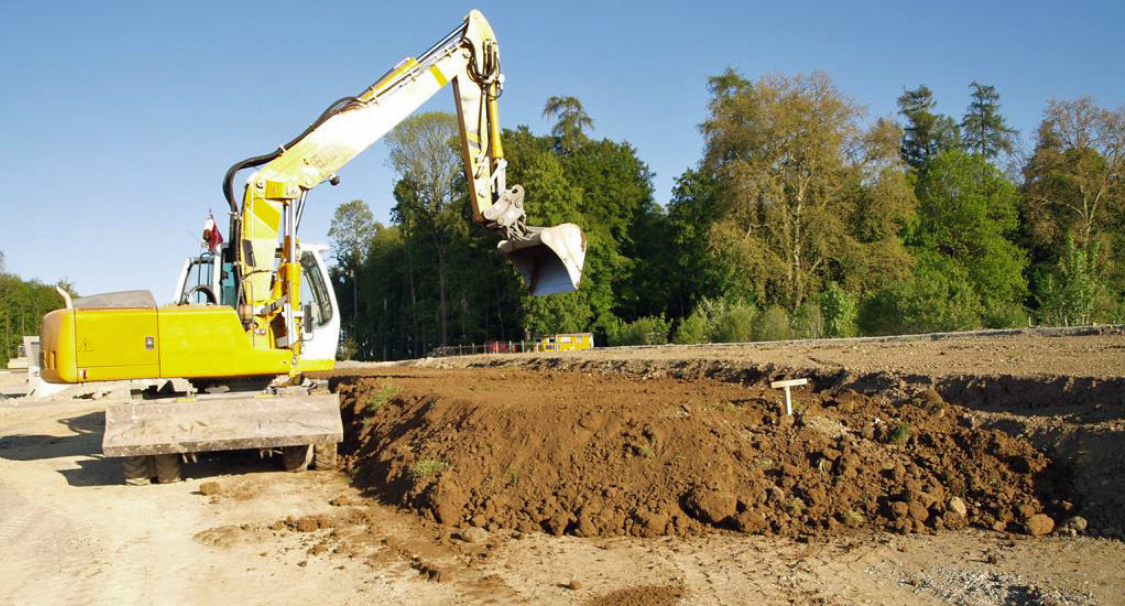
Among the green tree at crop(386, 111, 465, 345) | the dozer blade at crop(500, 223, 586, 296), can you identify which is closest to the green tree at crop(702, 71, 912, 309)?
the green tree at crop(386, 111, 465, 345)

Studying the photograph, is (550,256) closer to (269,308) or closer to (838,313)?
(269,308)

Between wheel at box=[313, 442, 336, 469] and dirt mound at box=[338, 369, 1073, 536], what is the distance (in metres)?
0.84

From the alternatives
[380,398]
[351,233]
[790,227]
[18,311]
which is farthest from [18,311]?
[380,398]

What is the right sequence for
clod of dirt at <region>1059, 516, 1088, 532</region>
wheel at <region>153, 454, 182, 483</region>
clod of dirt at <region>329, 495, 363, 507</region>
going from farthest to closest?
→ 1. wheel at <region>153, 454, 182, 483</region>
2. clod of dirt at <region>329, 495, 363, 507</region>
3. clod of dirt at <region>1059, 516, 1088, 532</region>

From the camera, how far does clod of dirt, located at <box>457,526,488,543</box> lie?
23.5ft

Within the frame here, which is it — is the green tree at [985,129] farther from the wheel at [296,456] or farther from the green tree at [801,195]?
the wheel at [296,456]

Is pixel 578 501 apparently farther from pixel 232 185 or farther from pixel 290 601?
Result: pixel 232 185

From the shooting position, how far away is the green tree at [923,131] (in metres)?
57.9

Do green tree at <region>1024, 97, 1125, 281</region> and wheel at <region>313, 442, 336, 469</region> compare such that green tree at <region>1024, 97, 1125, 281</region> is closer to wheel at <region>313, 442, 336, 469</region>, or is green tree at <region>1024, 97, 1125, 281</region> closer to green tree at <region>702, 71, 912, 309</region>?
green tree at <region>702, 71, 912, 309</region>

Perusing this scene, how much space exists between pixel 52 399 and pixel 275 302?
17731 millimetres

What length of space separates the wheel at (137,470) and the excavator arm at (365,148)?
6.76ft

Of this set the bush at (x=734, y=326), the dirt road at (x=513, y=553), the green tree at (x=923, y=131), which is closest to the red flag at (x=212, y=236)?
the dirt road at (x=513, y=553)

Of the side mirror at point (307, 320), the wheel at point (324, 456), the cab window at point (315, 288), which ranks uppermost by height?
the cab window at point (315, 288)

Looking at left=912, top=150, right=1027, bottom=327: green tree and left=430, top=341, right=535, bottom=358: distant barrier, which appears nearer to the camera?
left=912, top=150, right=1027, bottom=327: green tree
